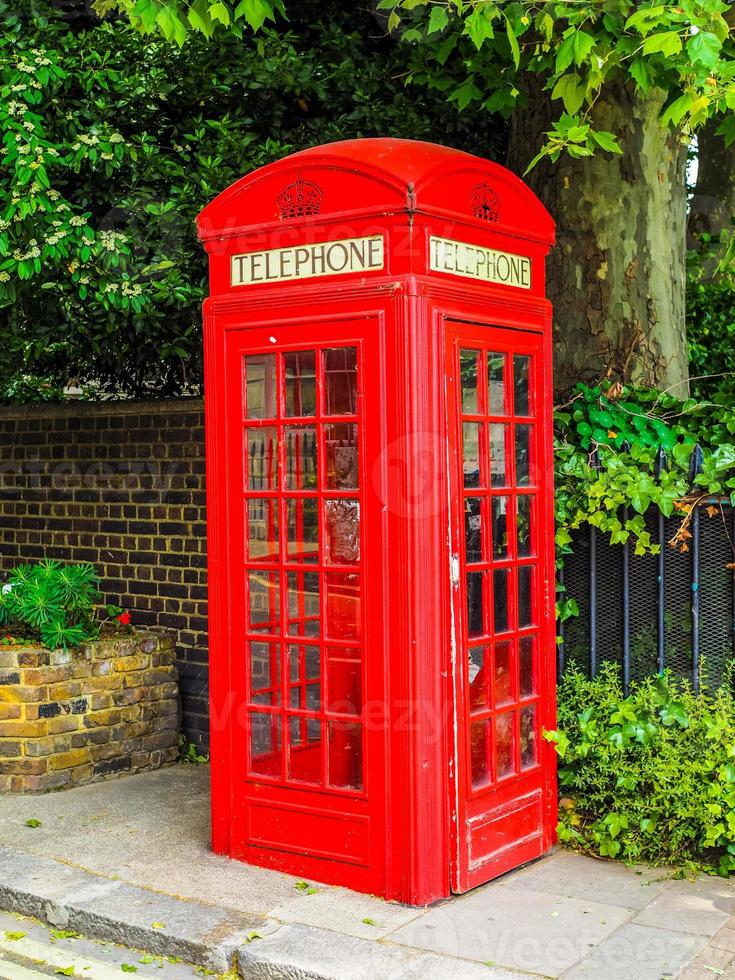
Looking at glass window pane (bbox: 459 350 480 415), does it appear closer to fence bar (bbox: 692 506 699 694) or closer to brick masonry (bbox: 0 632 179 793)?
fence bar (bbox: 692 506 699 694)

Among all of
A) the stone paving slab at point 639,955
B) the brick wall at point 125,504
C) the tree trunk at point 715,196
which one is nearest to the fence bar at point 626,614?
the stone paving slab at point 639,955

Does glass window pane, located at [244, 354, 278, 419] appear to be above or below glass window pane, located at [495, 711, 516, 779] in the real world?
above

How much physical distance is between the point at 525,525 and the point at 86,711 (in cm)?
298

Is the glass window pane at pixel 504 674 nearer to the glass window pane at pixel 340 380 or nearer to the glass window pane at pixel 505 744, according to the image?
the glass window pane at pixel 505 744

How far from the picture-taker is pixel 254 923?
4430mm

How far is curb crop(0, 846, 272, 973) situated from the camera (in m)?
4.31

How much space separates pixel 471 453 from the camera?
4.86 meters

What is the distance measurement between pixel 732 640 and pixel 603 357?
7.18ft

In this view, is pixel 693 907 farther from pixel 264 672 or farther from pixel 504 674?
pixel 264 672

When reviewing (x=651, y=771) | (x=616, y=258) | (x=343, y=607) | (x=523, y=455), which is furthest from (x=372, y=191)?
(x=651, y=771)

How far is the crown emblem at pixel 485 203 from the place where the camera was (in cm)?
486

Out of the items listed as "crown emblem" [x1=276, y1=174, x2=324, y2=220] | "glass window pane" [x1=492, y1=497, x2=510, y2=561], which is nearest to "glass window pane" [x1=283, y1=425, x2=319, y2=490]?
"glass window pane" [x1=492, y1=497, x2=510, y2=561]

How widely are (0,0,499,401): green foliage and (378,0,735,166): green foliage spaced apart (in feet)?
2.73

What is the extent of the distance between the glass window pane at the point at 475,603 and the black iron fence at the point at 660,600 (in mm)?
911
